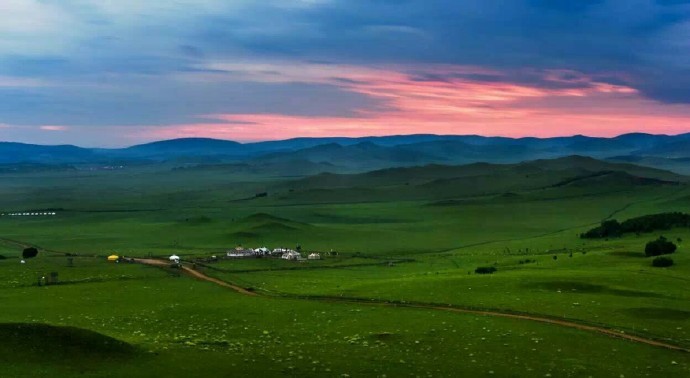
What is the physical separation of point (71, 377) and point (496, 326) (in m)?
26.0

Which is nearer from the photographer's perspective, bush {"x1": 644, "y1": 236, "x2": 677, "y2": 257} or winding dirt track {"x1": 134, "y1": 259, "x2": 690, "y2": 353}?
winding dirt track {"x1": 134, "y1": 259, "x2": 690, "y2": 353}

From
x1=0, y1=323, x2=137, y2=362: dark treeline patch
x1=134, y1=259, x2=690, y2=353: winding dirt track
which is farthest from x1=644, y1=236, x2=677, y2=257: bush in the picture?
x1=0, y1=323, x2=137, y2=362: dark treeline patch

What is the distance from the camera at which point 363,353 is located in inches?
1448

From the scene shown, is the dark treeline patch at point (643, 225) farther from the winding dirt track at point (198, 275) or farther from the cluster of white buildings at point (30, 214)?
Result: the cluster of white buildings at point (30, 214)

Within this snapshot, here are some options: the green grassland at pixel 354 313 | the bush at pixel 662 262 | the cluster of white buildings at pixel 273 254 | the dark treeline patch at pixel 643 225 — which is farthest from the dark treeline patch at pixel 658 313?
the dark treeline patch at pixel 643 225

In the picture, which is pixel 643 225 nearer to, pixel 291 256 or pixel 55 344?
pixel 291 256

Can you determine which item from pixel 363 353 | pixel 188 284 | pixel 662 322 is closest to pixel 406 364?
pixel 363 353

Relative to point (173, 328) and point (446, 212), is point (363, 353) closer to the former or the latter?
point (173, 328)

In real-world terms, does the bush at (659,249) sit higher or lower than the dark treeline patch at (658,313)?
higher

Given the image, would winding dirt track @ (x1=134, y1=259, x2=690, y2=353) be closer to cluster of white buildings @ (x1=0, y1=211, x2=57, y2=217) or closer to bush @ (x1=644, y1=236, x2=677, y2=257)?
bush @ (x1=644, y1=236, x2=677, y2=257)

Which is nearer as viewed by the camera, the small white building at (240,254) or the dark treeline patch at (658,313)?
the dark treeline patch at (658,313)

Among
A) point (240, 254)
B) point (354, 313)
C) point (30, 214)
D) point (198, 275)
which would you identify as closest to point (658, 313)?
point (354, 313)

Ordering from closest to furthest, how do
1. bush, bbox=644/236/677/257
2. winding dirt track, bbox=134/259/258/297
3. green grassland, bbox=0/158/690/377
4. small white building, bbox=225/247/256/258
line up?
green grassland, bbox=0/158/690/377
winding dirt track, bbox=134/259/258/297
bush, bbox=644/236/677/257
small white building, bbox=225/247/256/258

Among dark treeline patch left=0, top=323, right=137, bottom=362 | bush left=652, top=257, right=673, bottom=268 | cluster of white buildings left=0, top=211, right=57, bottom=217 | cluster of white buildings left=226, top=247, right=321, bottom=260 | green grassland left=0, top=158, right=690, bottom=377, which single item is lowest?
cluster of white buildings left=0, top=211, right=57, bottom=217
